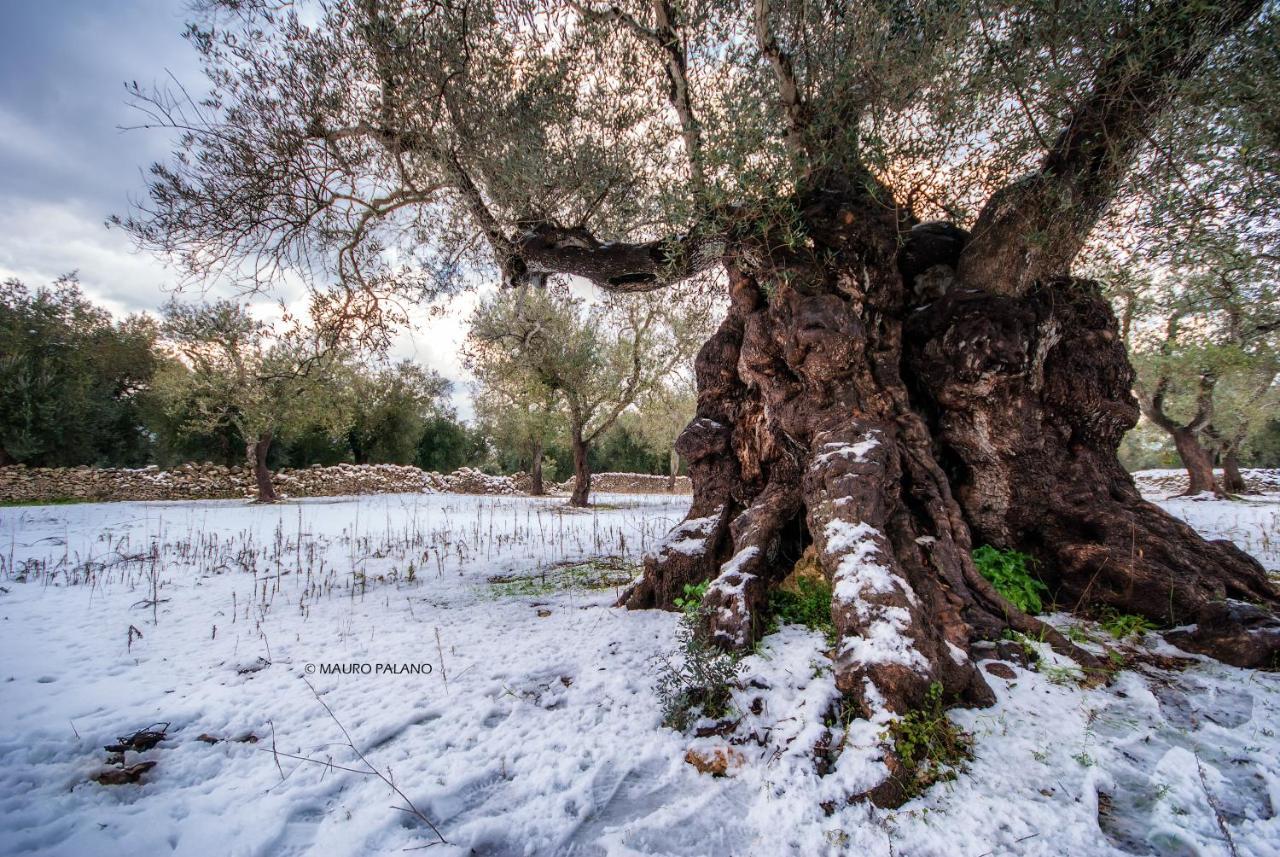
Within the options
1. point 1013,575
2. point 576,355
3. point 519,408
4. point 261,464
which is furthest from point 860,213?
point 261,464

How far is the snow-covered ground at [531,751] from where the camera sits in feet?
6.67

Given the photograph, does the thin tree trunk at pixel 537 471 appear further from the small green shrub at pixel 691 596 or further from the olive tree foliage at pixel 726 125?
the small green shrub at pixel 691 596

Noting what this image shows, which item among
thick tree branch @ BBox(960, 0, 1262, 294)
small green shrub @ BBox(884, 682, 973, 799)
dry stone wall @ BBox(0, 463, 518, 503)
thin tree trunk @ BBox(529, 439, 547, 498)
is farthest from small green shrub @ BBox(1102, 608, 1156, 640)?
dry stone wall @ BBox(0, 463, 518, 503)

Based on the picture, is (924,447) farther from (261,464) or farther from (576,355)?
(261,464)

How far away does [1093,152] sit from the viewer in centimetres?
410

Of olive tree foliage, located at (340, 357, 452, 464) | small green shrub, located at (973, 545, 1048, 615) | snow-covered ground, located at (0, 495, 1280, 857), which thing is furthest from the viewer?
olive tree foliage, located at (340, 357, 452, 464)

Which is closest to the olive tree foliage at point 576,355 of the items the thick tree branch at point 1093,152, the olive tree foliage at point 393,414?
the thick tree branch at point 1093,152

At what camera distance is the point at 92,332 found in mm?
22938

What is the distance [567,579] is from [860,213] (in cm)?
530

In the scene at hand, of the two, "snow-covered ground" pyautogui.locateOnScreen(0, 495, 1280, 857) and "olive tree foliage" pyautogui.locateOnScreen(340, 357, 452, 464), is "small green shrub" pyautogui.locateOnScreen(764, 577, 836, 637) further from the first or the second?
"olive tree foliage" pyautogui.locateOnScreen(340, 357, 452, 464)

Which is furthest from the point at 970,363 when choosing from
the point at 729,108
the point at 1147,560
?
the point at 729,108

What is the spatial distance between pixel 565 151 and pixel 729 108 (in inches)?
82.5

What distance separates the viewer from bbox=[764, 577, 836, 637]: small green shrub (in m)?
3.81

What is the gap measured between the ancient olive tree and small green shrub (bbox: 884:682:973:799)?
0.40ft
